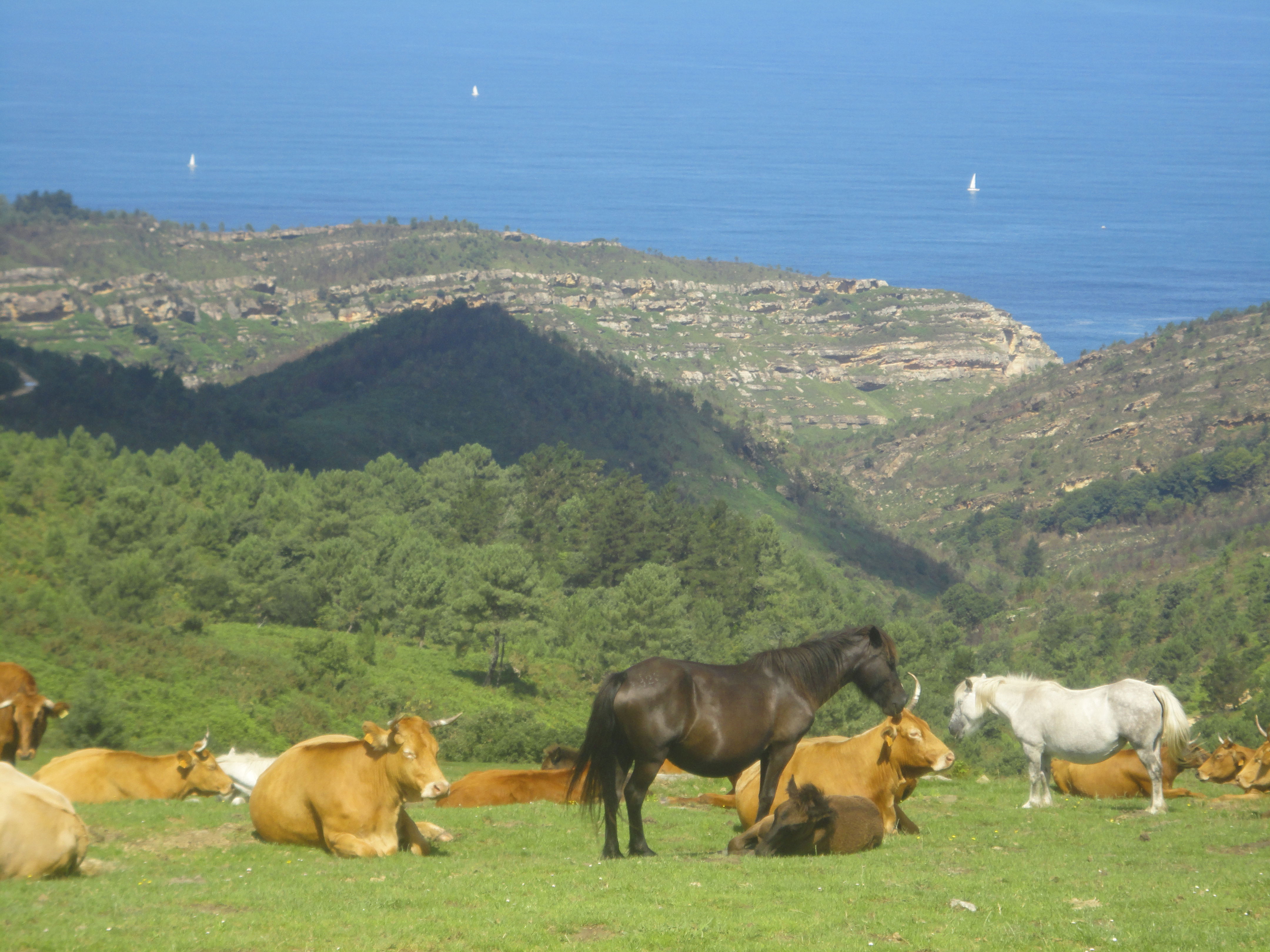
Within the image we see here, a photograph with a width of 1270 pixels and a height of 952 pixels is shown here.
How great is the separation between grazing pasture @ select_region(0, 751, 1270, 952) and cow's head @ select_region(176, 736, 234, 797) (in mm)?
1352

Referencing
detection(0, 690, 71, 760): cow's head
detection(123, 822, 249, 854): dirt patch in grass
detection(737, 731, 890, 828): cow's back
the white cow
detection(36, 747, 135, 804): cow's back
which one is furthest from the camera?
the white cow

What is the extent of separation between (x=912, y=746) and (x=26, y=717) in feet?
33.7

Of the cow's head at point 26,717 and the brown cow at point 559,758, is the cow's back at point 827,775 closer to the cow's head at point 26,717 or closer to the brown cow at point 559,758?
the brown cow at point 559,758

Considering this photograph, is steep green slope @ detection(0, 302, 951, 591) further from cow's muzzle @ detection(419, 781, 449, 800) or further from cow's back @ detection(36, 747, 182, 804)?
cow's muzzle @ detection(419, 781, 449, 800)

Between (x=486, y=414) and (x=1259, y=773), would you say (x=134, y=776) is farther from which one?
(x=486, y=414)

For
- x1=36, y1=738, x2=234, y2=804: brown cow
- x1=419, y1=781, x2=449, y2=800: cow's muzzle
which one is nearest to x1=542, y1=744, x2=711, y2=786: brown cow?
x1=36, y1=738, x2=234, y2=804: brown cow

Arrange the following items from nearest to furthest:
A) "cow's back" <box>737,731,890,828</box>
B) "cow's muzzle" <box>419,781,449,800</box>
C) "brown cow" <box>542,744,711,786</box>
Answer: "cow's muzzle" <box>419,781,449,800</box>
"cow's back" <box>737,731,890,828</box>
"brown cow" <box>542,744,711,786</box>

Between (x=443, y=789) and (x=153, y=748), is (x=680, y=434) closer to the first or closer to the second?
(x=153, y=748)

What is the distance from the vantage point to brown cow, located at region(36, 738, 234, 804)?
15242 mm

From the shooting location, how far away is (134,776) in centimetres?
1559

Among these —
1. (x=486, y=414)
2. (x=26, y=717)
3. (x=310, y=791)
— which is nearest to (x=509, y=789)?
(x=310, y=791)

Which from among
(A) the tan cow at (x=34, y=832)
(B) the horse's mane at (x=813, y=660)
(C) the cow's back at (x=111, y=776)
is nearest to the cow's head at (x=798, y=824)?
(B) the horse's mane at (x=813, y=660)

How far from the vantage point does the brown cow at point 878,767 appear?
13047 mm

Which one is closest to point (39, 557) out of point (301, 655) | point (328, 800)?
point (301, 655)
